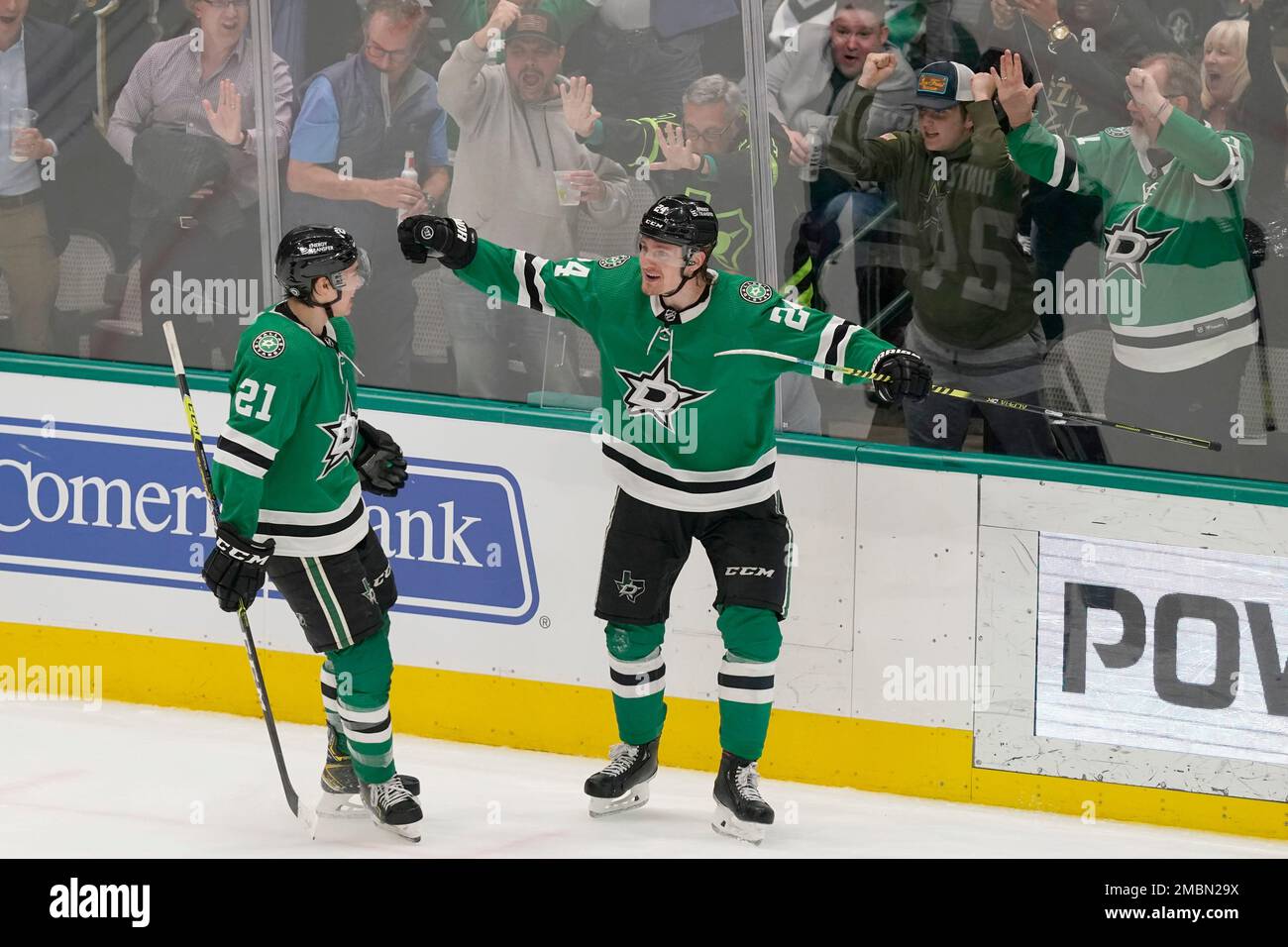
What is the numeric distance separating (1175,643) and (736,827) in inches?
47.9

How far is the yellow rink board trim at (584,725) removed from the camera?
437 cm

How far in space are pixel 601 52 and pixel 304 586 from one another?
5.88ft

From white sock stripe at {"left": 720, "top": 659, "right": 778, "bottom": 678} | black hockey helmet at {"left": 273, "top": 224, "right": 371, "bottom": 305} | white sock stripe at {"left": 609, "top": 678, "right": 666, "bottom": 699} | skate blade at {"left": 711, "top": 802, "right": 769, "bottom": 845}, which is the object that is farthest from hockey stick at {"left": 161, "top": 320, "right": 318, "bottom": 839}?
white sock stripe at {"left": 720, "top": 659, "right": 778, "bottom": 678}

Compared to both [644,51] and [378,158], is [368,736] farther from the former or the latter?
[644,51]

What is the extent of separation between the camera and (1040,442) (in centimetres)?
450

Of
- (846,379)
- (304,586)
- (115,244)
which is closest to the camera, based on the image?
(304,586)

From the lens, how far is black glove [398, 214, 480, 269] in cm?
416

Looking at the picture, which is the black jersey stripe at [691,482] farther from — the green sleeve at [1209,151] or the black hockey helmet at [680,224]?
the green sleeve at [1209,151]

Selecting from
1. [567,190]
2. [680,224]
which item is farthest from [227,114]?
[680,224]

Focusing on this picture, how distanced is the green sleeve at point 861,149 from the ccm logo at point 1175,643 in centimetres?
122

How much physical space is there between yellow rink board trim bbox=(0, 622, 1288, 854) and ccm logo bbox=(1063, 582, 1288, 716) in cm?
26

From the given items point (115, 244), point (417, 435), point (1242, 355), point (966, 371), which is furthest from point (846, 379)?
point (115, 244)

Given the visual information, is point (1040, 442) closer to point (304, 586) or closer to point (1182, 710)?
point (1182, 710)

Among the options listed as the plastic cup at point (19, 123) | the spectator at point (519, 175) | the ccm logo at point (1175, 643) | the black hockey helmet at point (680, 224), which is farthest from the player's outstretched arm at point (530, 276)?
the plastic cup at point (19, 123)
